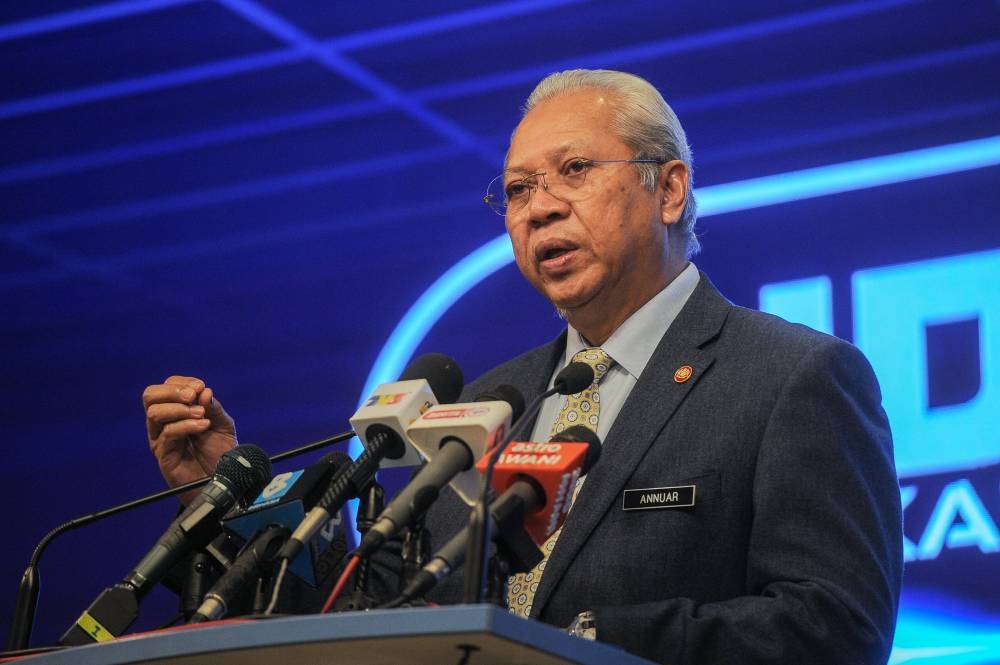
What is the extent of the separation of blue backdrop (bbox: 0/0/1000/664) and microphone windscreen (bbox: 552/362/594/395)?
136 cm

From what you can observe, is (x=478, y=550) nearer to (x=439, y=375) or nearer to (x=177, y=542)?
(x=439, y=375)

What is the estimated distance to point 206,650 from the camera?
1.48 m

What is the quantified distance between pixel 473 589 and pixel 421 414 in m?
0.39

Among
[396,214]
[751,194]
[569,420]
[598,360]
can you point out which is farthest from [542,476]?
[396,214]

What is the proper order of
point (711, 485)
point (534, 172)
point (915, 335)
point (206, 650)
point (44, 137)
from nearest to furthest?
point (206, 650), point (711, 485), point (534, 172), point (915, 335), point (44, 137)

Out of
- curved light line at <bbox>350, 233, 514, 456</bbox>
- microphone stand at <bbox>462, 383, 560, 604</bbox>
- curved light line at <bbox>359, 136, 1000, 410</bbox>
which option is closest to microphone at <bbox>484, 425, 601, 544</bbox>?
microphone stand at <bbox>462, 383, 560, 604</bbox>

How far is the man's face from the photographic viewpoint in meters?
2.79

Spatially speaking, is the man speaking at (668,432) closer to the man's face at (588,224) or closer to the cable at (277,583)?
the man's face at (588,224)

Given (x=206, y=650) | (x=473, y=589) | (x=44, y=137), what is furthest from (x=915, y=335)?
(x=44, y=137)

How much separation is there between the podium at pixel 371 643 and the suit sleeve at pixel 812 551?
0.47 meters

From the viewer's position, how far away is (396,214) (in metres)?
4.02

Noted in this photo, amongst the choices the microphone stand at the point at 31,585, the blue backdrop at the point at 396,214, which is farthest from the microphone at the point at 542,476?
the blue backdrop at the point at 396,214

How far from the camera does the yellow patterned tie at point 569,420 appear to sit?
2426 millimetres

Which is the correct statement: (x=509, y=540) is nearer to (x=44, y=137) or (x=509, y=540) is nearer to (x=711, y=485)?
(x=711, y=485)
